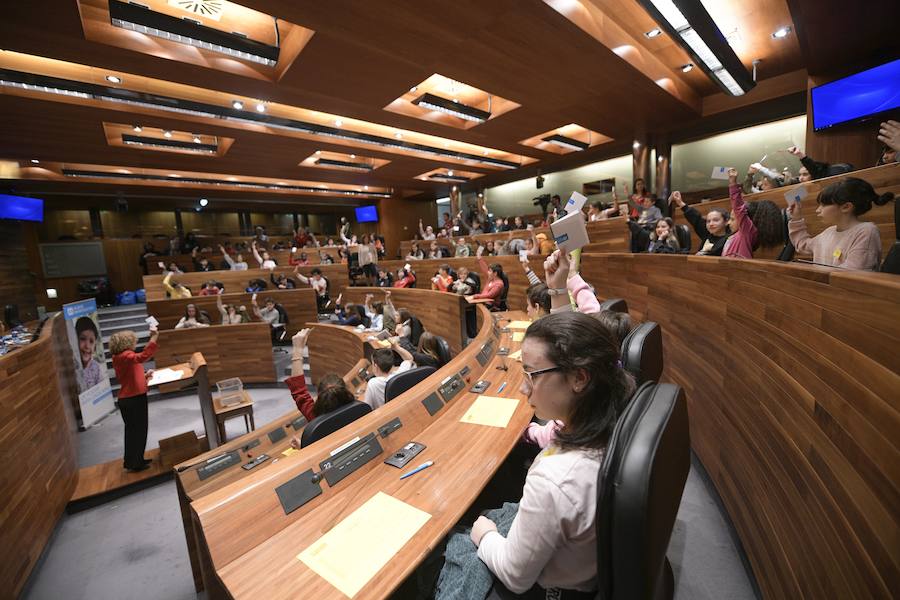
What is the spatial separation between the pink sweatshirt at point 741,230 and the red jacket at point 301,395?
332 centimetres

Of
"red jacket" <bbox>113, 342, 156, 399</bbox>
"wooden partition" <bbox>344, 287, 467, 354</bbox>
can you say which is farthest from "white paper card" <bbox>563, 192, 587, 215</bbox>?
"red jacket" <bbox>113, 342, 156, 399</bbox>

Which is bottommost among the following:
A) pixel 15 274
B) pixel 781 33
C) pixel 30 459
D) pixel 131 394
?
pixel 30 459

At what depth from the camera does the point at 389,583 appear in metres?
0.98

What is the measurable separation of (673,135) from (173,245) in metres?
15.9

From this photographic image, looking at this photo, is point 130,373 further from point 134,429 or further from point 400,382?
point 400,382

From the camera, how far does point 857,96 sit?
5.18m

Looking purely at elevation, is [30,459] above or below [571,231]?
below

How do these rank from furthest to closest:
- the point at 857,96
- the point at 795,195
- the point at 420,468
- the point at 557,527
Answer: the point at 857,96 < the point at 795,195 < the point at 420,468 < the point at 557,527

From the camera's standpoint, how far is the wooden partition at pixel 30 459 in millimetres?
2488

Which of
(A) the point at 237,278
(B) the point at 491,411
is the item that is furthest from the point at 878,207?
(A) the point at 237,278

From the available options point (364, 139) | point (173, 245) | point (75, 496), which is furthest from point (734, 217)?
point (173, 245)

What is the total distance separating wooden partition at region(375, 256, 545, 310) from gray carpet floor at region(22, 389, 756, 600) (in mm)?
4258

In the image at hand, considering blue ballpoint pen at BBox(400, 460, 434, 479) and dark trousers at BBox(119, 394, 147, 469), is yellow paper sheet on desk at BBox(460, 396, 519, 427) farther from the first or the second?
dark trousers at BBox(119, 394, 147, 469)

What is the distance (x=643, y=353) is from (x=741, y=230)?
184cm
